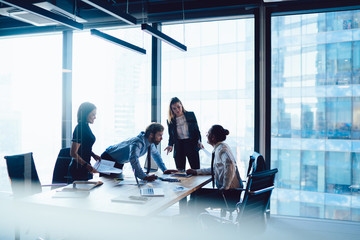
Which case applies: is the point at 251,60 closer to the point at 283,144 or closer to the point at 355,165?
the point at 283,144

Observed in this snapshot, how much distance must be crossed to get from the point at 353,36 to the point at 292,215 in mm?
2528

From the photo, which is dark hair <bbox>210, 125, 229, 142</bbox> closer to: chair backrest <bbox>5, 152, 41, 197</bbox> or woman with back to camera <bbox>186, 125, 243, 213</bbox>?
woman with back to camera <bbox>186, 125, 243, 213</bbox>

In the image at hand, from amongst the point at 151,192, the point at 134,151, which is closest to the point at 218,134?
the point at 134,151

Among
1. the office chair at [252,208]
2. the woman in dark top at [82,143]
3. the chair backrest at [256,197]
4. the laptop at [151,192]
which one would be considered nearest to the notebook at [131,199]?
the laptop at [151,192]

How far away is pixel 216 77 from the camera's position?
442 centimetres

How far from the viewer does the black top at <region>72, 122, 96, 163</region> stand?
3.35 meters

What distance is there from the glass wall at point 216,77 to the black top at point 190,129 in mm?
331

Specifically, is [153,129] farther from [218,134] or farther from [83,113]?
[83,113]

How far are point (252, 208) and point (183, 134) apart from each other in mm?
1987

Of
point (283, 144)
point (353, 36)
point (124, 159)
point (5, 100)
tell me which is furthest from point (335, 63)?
point (5, 100)

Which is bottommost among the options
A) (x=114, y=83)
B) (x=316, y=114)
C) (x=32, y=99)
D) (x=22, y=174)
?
(x=22, y=174)

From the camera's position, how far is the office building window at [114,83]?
472cm

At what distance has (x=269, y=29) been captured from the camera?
4.17 meters

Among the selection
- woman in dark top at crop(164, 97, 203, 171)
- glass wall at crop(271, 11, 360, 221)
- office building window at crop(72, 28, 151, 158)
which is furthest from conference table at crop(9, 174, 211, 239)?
office building window at crop(72, 28, 151, 158)
